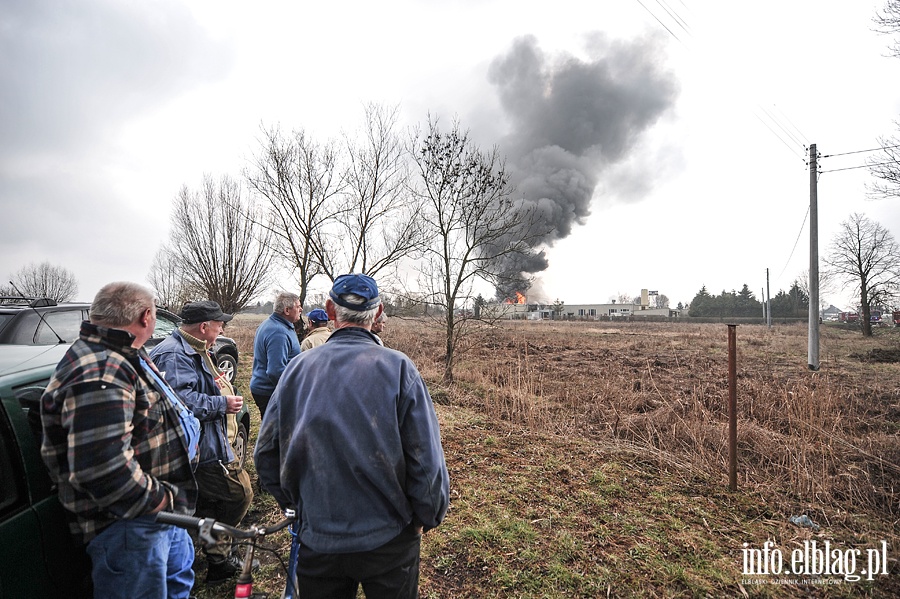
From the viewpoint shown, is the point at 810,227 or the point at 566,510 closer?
the point at 566,510

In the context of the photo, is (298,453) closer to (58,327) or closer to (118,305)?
(118,305)

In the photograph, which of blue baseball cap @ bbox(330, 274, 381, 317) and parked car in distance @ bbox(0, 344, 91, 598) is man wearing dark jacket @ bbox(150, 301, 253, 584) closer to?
parked car in distance @ bbox(0, 344, 91, 598)

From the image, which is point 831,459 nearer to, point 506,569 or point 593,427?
point 593,427

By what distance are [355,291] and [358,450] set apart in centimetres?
62

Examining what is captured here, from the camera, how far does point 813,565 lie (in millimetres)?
2895

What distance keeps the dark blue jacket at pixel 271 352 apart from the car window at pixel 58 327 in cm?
272

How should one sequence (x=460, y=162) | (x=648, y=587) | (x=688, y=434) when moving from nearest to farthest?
(x=648, y=587)
(x=688, y=434)
(x=460, y=162)

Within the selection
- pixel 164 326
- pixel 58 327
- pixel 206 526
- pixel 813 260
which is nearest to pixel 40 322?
pixel 58 327

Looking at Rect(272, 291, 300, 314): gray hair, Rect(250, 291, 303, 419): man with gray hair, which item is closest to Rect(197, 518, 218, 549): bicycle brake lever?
Rect(250, 291, 303, 419): man with gray hair

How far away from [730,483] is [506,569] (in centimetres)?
262

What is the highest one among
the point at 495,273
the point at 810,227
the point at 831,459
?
the point at 810,227

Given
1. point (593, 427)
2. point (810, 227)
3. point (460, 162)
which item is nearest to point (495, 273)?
point (460, 162)

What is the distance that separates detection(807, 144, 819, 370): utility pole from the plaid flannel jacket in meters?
16.0

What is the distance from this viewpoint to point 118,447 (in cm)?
149
